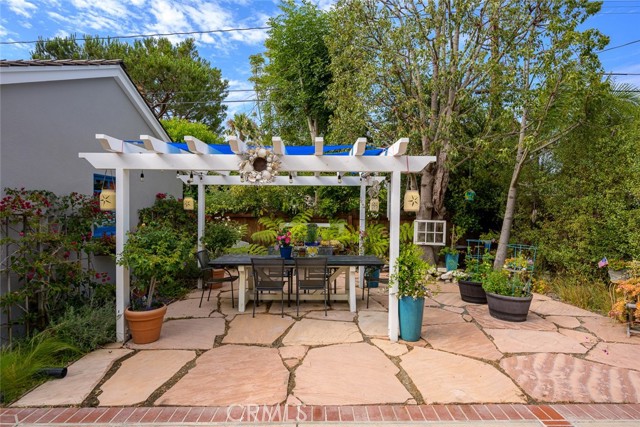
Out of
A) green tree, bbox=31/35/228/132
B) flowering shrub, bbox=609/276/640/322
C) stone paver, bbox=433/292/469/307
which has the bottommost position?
stone paver, bbox=433/292/469/307

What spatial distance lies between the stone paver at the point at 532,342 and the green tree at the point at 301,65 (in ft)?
21.1

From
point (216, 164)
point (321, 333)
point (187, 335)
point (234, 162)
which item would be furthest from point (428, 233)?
point (187, 335)

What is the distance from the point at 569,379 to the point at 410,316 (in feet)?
4.76

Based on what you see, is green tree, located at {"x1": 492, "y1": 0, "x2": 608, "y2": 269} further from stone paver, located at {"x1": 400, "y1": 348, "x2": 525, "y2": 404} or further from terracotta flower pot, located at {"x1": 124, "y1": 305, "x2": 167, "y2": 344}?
terracotta flower pot, located at {"x1": 124, "y1": 305, "x2": 167, "y2": 344}

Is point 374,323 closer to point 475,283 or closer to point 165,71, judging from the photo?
point 475,283

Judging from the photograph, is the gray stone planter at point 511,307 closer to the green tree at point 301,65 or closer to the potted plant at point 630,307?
the potted plant at point 630,307

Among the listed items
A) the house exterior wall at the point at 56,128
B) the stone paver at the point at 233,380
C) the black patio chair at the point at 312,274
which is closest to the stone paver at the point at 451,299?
the black patio chair at the point at 312,274

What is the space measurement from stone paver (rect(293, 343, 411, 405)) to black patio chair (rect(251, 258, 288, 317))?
1312 millimetres

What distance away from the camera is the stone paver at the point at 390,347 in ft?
11.6

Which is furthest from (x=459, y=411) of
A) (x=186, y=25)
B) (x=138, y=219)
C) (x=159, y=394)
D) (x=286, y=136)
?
(x=186, y=25)

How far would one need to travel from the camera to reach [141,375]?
300 cm

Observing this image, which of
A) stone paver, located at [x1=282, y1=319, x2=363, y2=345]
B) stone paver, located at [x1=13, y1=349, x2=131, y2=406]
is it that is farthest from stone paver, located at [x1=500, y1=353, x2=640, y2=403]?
stone paver, located at [x1=13, y1=349, x2=131, y2=406]

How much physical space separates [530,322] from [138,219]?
640 cm

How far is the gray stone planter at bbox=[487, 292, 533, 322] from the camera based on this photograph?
4449 mm
